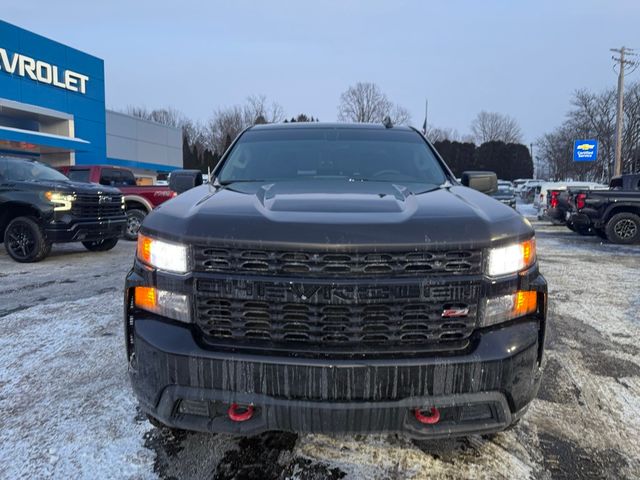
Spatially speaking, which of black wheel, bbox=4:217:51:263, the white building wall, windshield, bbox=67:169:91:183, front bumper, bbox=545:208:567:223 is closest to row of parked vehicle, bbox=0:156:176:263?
black wheel, bbox=4:217:51:263

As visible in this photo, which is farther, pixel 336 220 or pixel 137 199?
pixel 137 199

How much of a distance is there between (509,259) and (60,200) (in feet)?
25.2

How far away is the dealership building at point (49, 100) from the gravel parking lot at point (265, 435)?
20.7 m

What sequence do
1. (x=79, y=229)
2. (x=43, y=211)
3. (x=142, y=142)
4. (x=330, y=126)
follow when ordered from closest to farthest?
(x=330, y=126) < (x=43, y=211) < (x=79, y=229) < (x=142, y=142)

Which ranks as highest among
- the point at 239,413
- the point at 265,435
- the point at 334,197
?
the point at 334,197

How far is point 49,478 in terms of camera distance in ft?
6.73

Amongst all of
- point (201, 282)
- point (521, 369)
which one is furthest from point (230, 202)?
point (521, 369)

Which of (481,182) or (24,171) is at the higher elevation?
(24,171)

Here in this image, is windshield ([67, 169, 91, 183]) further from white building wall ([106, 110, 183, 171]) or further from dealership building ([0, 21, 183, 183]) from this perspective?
white building wall ([106, 110, 183, 171])

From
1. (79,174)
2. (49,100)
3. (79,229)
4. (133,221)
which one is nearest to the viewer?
(79,229)

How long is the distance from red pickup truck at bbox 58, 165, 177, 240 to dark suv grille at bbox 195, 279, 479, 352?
945cm

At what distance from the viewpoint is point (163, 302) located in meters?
1.91

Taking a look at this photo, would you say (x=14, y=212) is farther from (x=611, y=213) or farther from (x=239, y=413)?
(x=611, y=213)

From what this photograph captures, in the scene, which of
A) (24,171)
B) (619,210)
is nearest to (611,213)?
(619,210)
